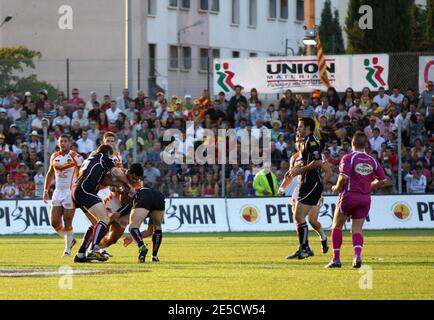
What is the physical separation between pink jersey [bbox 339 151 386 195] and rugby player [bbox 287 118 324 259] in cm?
208

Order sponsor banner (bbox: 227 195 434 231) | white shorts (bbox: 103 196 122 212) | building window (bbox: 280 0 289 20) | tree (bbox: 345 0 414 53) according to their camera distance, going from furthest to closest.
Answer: building window (bbox: 280 0 289 20) → tree (bbox: 345 0 414 53) → sponsor banner (bbox: 227 195 434 231) → white shorts (bbox: 103 196 122 212)

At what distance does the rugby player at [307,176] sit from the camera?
67.1ft

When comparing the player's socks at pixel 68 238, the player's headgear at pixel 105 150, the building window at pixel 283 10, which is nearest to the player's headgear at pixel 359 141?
the player's headgear at pixel 105 150

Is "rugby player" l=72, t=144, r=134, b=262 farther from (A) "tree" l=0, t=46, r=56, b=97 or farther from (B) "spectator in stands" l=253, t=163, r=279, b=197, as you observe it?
(A) "tree" l=0, t=46, r=56, b=97

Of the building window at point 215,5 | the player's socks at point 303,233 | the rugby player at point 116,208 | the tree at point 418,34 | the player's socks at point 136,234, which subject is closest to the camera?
the player's socks at point 136,234

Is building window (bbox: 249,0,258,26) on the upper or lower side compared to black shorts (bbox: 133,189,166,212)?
upper

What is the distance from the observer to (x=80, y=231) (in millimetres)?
32656

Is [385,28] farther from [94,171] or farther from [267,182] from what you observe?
[94,171]

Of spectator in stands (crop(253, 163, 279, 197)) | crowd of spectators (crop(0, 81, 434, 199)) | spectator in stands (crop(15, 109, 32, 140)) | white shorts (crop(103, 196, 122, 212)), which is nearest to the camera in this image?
white shorts (crop(103, 196, 122, 212))

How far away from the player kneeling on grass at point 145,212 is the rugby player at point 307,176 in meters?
2.16

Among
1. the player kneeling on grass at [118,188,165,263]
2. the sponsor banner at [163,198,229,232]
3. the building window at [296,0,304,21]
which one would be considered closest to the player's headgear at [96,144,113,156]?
the player kneeling on grass at [118,188,165,263]

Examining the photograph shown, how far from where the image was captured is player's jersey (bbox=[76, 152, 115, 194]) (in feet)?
68.7

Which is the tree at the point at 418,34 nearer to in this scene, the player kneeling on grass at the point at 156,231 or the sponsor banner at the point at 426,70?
the sponsor banner at the point at 426,70
